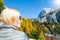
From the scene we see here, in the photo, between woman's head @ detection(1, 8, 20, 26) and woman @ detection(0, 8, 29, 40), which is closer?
woman @ detection(0, 8, 29, 40)

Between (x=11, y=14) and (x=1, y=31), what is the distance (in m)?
0.38

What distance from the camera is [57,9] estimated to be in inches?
3169

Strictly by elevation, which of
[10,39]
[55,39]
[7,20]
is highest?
[7,20]

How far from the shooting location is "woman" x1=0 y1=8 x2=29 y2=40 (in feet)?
9.46

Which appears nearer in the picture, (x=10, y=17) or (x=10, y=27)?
(x=10, y=27)

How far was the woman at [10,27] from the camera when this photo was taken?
9.46ft

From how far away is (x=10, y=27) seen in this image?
9.98ft

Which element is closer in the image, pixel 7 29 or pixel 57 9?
pixel 7 29

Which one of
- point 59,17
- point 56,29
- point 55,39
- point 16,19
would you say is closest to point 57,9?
point 59,17

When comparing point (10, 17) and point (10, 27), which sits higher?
point (10, 17)

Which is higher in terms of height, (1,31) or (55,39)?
(1,31)

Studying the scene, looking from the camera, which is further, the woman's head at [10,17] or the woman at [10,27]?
the woman's head at [10,17]

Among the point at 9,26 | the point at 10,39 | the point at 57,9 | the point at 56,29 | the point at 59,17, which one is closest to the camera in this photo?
the point at 10,39

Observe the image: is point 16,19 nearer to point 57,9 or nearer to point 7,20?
point 7,20
